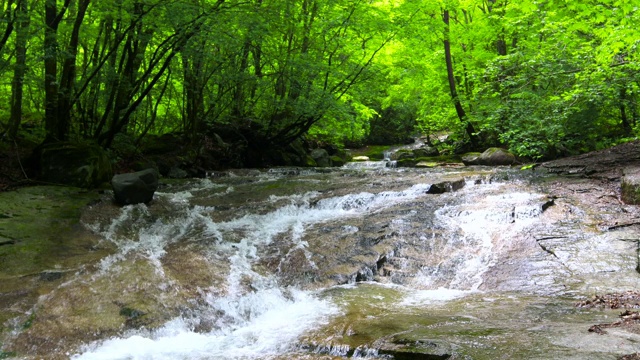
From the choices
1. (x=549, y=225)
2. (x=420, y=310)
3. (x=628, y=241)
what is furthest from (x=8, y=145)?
(x=628, y=241)

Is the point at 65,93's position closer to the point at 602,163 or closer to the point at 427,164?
the point at 427,164

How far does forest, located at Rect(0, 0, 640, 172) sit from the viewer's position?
940cm

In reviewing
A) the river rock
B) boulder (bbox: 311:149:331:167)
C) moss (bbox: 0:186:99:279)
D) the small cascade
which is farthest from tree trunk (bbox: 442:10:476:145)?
moss (bbox: 0:186:99:279)

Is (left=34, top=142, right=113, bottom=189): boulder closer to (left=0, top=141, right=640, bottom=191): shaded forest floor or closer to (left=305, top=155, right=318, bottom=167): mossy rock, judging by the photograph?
(left=0, top=141, right=640, bottom=191): shaded forest floor

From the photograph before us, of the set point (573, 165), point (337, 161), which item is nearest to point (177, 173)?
point (337, 161)

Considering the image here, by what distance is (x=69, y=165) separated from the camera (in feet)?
33.3

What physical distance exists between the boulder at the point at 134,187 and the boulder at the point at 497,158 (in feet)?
38.8

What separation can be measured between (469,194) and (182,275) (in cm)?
625

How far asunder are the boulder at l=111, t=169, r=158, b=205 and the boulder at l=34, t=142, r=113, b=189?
1461 millimetres

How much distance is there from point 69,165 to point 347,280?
7.62m

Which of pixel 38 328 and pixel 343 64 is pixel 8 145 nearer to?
pixel 38 328

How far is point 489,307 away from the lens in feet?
15.8

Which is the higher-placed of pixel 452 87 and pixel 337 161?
pixel 452 87

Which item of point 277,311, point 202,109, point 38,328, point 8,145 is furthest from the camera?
point 202,109
